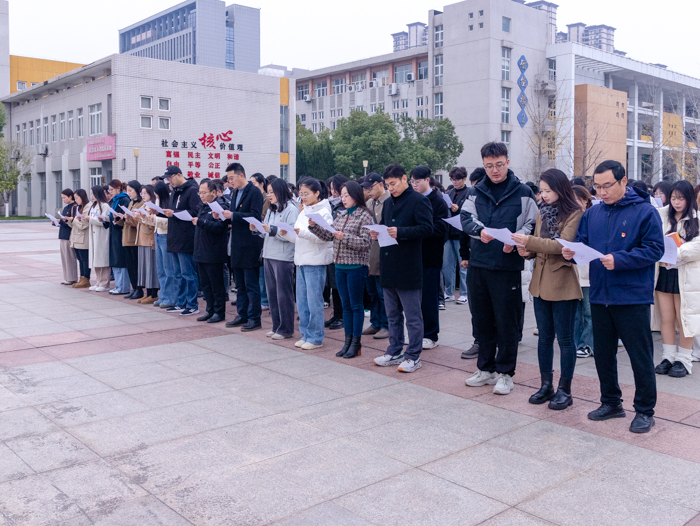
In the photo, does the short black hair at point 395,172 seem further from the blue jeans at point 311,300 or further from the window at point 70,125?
the window at point 70,125

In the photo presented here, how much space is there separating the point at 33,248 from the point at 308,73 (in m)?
68.1

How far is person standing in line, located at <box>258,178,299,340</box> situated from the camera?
745cm

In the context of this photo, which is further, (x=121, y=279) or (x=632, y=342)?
(x=121, y=279)

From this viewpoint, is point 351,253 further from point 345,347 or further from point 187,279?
point 187,279

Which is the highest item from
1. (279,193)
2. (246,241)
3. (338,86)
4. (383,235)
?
(338,86)

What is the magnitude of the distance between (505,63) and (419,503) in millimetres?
63976

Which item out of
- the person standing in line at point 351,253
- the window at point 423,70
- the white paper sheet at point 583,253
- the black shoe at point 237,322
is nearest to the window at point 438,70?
the window at point 423,70

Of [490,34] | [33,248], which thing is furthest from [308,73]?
[33,248]

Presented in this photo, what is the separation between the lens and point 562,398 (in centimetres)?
505

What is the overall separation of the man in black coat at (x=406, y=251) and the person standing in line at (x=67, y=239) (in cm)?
795

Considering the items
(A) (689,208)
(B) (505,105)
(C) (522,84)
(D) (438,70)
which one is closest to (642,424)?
(A) (689,208)

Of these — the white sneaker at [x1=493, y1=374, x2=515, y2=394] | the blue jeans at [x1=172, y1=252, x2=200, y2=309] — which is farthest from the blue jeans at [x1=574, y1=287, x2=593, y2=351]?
the blue jeans at [x1=172, y1=252, x2=200, y2=309]

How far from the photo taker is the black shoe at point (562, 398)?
16.5 feet

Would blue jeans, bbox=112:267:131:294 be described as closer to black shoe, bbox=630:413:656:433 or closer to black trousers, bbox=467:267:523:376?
black trousers, bbox=467:267:523:376
